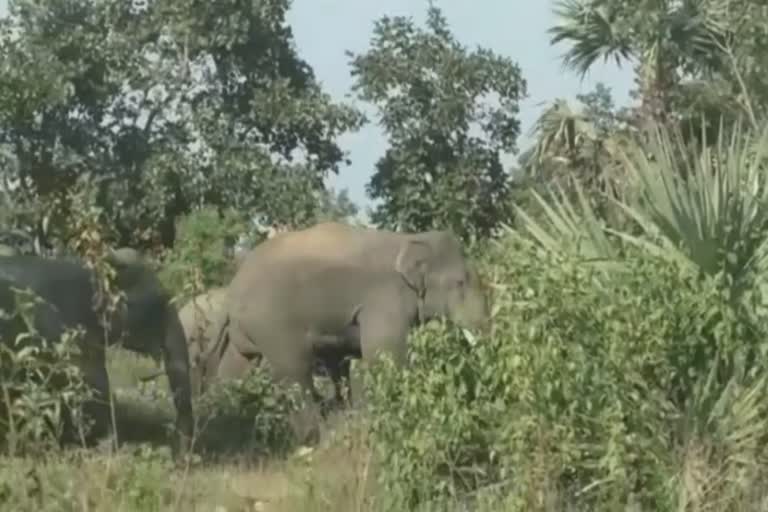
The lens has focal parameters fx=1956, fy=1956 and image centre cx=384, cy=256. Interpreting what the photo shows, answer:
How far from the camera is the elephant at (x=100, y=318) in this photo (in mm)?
12055

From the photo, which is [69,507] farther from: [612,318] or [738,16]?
[738,16]

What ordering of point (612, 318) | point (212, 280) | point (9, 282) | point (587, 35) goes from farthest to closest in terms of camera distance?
point (587, 35) < point (212, 280) < point (9, 282) < point (612, 318)

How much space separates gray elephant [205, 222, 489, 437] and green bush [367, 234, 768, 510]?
666 centimetres

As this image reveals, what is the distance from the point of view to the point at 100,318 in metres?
11.0

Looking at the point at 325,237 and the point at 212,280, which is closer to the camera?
the point at 325,237

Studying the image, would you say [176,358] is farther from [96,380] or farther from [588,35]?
[588,35]

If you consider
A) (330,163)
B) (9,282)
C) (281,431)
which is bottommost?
(281,431)

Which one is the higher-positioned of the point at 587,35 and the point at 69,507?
the point at 587,35

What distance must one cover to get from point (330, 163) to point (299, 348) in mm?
9355

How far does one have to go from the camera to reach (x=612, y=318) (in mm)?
8812

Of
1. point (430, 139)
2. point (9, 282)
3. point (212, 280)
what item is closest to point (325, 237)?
point (212, 280)

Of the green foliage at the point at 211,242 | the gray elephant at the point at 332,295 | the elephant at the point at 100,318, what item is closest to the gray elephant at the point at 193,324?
the gray elephant at the point at 332,295

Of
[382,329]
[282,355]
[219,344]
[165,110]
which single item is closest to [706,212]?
[382,329]

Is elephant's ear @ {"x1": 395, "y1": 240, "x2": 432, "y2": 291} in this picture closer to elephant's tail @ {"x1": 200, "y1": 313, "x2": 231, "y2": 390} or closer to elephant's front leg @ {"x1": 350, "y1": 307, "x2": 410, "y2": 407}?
elephant's front leg @ {"x1": 350, "y1": 307, "x2": 410, "y2": 407}
